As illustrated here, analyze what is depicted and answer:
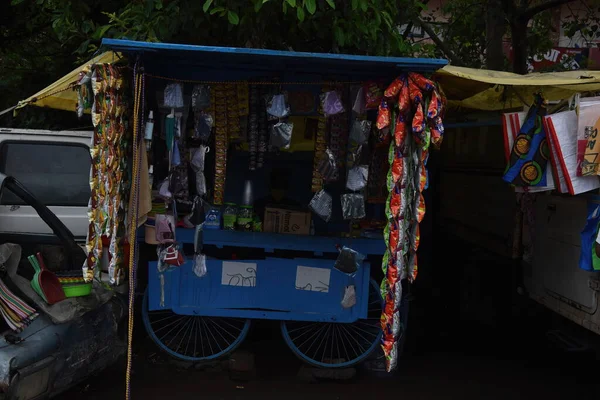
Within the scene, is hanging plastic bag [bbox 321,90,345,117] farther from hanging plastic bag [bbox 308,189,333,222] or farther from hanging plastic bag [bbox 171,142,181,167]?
hanging plastic bag [bbox 171,142,181,167]

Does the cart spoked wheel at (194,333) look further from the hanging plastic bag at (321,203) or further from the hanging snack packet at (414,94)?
the hanging snack packet at (414,94)

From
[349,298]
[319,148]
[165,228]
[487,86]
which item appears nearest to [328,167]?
[319,148]

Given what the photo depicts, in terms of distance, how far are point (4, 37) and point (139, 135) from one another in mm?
5426

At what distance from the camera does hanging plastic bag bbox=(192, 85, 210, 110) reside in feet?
14.5

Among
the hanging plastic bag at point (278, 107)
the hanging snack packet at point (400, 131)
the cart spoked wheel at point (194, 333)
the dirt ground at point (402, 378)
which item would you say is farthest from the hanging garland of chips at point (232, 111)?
the dirt ground at point (402, 378)

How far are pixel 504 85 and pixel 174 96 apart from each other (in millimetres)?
2562

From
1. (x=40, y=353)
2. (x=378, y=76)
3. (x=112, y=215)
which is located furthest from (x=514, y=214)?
(x=40, y=353)

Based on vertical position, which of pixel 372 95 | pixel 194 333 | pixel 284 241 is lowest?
pixel 194 333

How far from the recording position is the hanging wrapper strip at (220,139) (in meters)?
4.61

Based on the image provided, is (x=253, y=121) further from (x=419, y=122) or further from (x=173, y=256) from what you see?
(x=419, y=122)

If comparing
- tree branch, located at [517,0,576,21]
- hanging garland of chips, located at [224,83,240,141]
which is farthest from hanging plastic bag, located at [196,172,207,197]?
tree branch, located at [517,0,576,21]

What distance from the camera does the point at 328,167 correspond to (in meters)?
4.60

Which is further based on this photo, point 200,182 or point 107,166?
point 200,182

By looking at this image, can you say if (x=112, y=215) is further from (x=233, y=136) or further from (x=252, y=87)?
(x=252, y=87)
